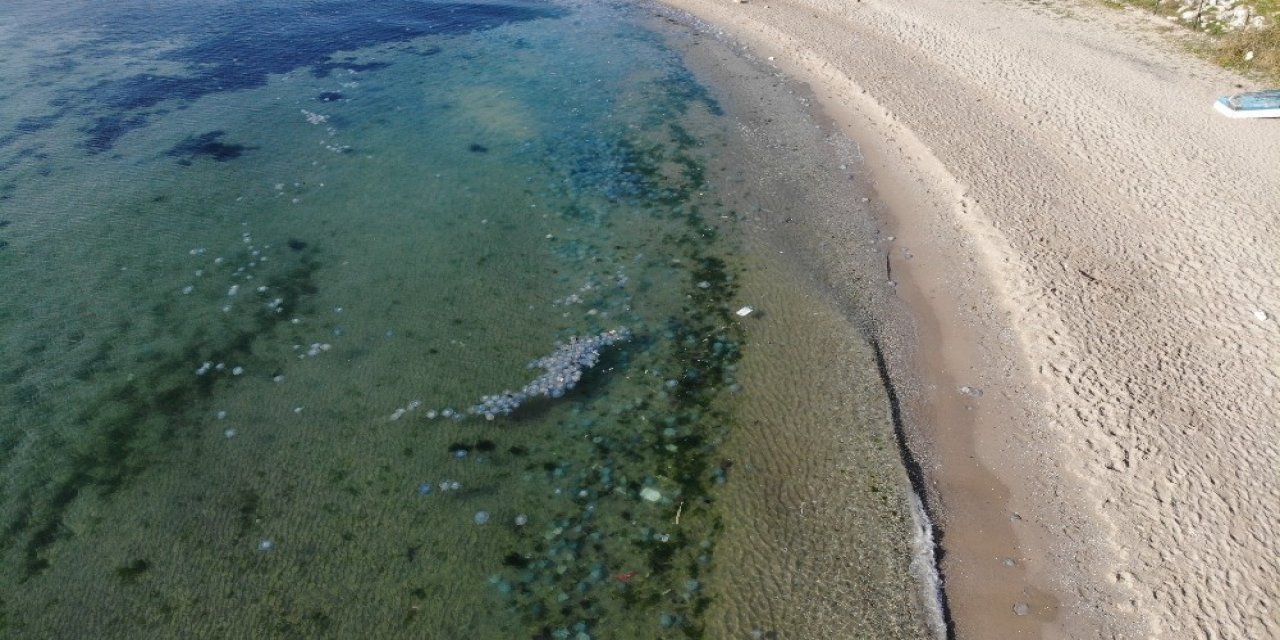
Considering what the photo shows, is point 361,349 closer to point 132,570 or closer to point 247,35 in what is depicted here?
point 132,570

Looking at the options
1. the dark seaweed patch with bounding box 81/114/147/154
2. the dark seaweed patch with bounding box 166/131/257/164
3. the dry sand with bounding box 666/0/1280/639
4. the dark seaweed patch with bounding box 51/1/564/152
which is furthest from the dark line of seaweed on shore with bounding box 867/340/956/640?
the dark seaweed patch with bounding box 81/114/147/154

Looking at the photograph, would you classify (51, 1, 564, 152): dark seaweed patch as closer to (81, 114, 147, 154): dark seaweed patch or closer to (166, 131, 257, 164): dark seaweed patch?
(81, 114, 147, 154): dark seaweed patch

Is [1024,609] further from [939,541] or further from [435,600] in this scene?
[435,600]

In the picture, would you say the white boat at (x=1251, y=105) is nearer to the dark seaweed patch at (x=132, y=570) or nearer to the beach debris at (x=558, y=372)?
the beach debris at (x=558, y=372)

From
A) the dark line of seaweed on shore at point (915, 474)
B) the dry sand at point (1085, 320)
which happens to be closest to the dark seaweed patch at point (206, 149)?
the dry sand at point (1085, 320)

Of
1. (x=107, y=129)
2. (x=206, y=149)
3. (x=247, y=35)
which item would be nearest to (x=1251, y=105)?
(x=206, y=149)
